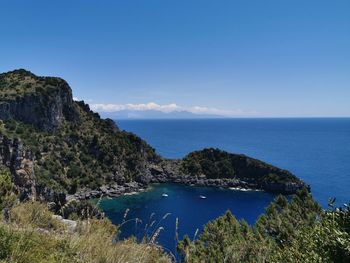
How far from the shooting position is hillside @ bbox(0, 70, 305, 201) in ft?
227

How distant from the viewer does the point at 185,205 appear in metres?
74.2

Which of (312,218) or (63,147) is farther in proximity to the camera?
(63,147)

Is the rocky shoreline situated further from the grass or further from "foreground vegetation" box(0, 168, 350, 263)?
the grass

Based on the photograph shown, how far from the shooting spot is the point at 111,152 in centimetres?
8956

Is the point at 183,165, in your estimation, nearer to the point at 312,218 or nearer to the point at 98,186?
the point at 98,186

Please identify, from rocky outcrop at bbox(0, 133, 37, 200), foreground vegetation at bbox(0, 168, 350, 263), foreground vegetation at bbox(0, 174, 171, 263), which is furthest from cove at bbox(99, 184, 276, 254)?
foreground vegetation at bbox(0, 174, 171, 263)

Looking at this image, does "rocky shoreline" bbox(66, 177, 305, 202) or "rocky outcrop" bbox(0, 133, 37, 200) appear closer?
"rocky outcrop" bbox(0, 133, 37, 200)

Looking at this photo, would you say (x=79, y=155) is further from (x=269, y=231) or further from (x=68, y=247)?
(x=68, y=247)

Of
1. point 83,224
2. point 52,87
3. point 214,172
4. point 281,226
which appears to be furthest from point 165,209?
point 83,224

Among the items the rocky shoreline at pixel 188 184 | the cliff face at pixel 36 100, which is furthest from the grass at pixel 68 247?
the cliff face at pixel 36 100

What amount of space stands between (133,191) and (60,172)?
17.2 m

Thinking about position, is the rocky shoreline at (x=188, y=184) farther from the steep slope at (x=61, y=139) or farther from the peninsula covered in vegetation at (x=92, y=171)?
the steep slope at (x=61, y=139)

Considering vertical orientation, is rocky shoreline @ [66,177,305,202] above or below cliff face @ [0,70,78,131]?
below

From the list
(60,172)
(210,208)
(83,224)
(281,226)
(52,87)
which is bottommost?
(210,208)
